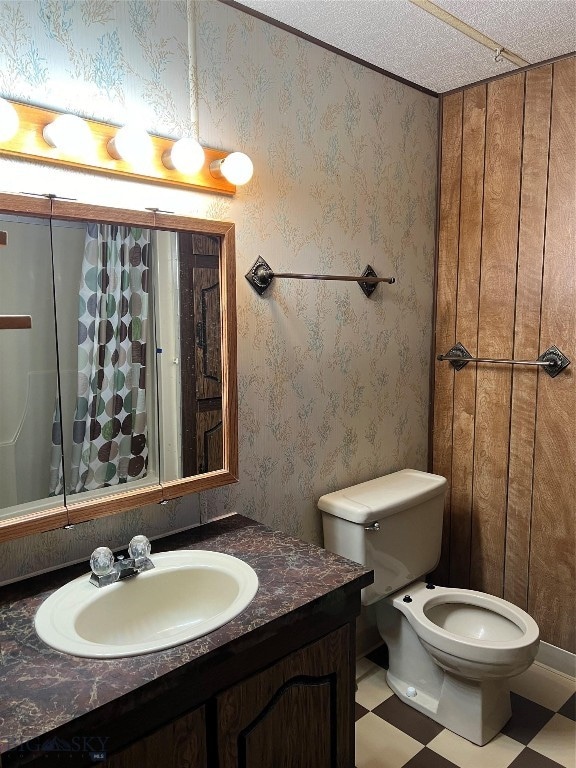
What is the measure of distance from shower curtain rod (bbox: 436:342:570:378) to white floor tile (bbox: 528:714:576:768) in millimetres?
1181

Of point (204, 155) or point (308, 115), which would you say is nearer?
point (204, 155)

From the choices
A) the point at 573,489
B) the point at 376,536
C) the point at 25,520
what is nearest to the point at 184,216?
the point at 25,520

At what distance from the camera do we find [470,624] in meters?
2.05

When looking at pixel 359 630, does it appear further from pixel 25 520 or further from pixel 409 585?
pixel 25 520

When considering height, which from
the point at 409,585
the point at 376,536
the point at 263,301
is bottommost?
the point at 409,585

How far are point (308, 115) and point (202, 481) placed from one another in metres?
1.21

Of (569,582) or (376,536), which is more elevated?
(376,536)

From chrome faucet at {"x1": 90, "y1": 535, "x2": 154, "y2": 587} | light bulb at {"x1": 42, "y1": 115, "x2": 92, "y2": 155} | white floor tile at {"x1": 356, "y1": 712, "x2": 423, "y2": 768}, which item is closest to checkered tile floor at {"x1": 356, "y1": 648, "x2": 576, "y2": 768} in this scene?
white floor tile at {"x1": 356, "y1": 712, "x2": 423, "y2": 768}

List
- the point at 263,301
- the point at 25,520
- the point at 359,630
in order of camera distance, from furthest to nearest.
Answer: the point at 359,630, the point at 263,301, the point at 25,520

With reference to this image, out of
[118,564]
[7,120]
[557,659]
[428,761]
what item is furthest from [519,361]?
[7,120]

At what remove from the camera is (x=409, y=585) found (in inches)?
84.4

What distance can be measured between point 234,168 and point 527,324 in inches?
50.3

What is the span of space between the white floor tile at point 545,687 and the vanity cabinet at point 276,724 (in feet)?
3.15

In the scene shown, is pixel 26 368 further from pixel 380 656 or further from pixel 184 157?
pixel 380 656
